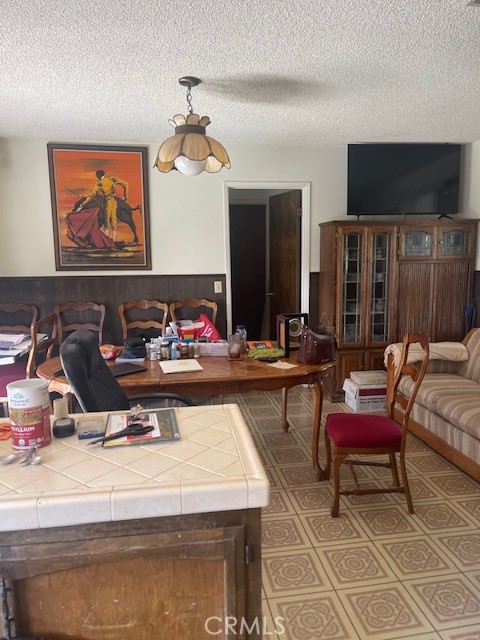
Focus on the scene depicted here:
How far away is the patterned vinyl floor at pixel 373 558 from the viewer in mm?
1790

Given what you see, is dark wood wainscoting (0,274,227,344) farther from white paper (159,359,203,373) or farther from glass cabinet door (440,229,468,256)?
glass cabinet door (440,229,468,256)

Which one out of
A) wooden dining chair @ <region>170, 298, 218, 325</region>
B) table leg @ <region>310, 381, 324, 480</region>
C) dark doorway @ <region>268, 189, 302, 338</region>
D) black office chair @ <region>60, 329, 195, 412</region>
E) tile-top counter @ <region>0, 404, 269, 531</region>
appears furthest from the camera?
dark doorway @ <region>268, 189, 302, 338</region>

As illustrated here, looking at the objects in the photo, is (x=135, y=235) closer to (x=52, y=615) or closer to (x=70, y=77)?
(x=70, y=77)

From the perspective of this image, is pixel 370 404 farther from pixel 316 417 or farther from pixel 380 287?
pixel 316 417

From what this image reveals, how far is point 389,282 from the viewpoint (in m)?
4.25

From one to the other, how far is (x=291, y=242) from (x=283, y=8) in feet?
9.92

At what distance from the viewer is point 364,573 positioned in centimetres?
205

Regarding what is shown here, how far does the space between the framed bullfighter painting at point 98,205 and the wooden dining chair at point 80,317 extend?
365 mm

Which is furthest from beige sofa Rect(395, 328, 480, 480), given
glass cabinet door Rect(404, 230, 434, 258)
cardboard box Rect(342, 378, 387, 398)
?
glass cabinet door Rect(404, 230, 434, 258)

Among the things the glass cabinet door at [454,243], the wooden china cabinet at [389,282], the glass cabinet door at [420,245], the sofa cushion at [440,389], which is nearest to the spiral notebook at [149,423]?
the sofa cushion at [440,389]

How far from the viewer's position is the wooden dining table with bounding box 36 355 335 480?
8.16 feet

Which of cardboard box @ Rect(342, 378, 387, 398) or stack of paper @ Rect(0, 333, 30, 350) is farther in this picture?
cardboard box @ Rect(342, 378, 387, 398)

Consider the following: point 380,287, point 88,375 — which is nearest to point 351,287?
point 380,287

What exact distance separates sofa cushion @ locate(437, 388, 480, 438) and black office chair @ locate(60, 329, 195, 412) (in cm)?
207
